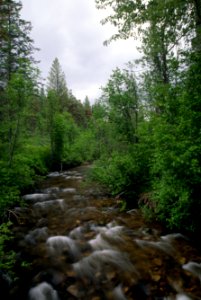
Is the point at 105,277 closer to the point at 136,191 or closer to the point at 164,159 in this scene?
the point at 164,159

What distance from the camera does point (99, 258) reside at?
23.8 ft

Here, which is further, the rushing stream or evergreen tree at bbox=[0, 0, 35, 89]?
evergreen tree at bbox=[0, 0, 35, 89]

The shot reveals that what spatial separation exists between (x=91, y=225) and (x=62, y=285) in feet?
12.4

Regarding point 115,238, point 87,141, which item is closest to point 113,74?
point 115,238

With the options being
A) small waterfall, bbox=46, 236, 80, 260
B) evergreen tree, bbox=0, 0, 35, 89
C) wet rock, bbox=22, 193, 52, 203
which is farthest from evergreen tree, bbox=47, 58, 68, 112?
small waterfall, bbox=46, 236, 80, 260

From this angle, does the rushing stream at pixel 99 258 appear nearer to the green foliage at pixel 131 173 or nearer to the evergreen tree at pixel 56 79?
the green foliage at pixel 131 173

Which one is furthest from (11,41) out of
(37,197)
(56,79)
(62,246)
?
(56,79)

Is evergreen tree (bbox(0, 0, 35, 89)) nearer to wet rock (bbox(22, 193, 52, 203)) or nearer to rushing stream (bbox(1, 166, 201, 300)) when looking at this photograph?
wet rock (bbox(22, 193, 52, 203))

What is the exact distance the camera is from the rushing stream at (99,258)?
18.9 ft

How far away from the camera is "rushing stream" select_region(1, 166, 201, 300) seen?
5.75 meters

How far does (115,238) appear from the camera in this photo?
8.55 m

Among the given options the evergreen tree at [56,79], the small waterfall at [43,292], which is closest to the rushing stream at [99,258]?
the small waterfall at [43,292]

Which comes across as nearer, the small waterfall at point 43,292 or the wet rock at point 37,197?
the small waterfall at point 43,292

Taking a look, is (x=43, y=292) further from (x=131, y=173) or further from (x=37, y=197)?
(x=37, y=197)
